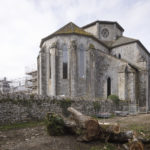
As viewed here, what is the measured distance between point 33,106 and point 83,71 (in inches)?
439

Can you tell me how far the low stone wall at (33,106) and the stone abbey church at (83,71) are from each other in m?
5.42

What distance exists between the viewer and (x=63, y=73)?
21.5 m

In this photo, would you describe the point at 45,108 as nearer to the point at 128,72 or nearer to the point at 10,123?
the point at 10,123

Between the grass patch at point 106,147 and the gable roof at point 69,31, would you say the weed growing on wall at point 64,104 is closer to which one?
the grass patch at point 106,147

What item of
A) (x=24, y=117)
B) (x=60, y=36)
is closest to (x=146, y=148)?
(x=24, y=117)

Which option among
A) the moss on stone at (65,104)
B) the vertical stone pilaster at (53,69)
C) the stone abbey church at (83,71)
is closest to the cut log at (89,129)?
the moss on stone at (65,104)

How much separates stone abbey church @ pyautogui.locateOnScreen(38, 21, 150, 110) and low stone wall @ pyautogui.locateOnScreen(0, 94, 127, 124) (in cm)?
542

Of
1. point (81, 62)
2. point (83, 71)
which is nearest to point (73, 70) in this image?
point (83, 71)

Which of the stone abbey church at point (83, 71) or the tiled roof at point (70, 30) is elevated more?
the tiled roof at point (70, 30)

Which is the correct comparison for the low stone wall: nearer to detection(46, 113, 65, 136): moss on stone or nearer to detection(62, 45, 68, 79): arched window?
detection(46, 113, 65, 136): moss on stone

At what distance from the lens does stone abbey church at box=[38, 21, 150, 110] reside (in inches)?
811

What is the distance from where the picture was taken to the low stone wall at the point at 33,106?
10297mm

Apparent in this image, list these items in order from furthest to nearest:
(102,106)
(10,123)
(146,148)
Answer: (102,106)
(10,123)
(146,148)

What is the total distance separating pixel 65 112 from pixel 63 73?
8712mm
